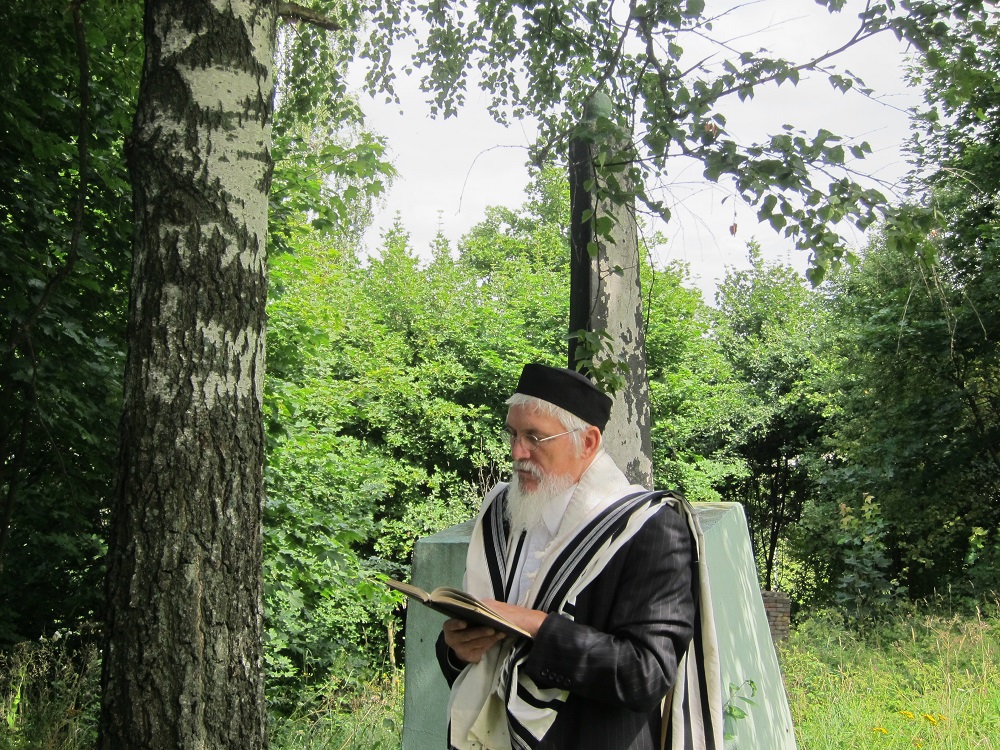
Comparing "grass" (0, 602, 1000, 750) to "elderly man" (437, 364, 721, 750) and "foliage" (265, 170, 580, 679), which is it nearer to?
"foliage" (265, 170, 580, 679)

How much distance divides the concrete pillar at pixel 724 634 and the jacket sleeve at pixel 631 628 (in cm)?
146

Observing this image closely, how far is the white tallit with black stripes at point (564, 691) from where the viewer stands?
88.0 inches

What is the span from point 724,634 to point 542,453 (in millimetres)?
1605

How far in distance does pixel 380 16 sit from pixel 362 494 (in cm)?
748

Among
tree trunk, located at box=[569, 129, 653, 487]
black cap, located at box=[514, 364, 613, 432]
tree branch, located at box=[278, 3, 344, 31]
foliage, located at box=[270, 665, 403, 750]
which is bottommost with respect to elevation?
foliage, located at box=[270, 665, 403, 750]

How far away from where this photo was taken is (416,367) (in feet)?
68.0

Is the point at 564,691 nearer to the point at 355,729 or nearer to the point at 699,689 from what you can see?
the point at 699,689

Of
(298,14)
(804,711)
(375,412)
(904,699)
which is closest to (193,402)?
(298,14)

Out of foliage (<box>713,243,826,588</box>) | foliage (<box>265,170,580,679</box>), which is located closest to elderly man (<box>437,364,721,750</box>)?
foliage (<box>265,170,580,679</box>)

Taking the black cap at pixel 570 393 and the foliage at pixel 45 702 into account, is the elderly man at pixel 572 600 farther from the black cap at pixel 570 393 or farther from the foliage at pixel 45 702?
the foliage at pixel 45 702

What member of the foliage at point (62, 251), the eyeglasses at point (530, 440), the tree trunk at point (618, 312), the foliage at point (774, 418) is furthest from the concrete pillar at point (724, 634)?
the foliage at point (774, 418)

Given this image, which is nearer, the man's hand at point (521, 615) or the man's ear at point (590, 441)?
the man's hand at point (521, 615)

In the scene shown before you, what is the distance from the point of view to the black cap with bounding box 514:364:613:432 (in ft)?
8.36

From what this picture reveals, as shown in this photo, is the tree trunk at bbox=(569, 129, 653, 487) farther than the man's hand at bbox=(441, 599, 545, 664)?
Yes
